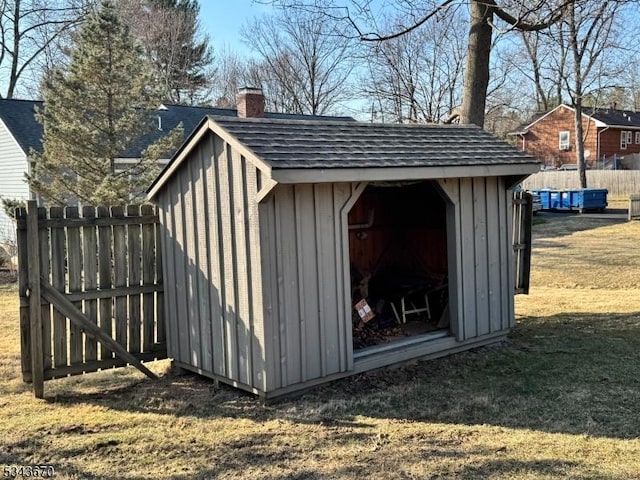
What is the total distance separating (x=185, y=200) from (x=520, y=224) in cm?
501

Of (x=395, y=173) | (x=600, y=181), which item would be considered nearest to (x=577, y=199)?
(x=600, y=181)

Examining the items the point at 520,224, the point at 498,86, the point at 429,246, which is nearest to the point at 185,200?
the point at 429,246

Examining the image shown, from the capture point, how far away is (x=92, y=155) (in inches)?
491

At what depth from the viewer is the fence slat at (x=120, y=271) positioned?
6.09 metres

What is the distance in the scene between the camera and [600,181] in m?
35.4

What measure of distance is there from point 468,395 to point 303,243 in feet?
6.46

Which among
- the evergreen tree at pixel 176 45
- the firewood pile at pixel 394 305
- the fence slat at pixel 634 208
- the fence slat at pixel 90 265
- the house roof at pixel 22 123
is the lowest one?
the firewood pile at pixel 394 305

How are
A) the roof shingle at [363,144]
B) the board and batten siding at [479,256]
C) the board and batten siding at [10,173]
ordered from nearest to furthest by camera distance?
the roof shingle at [363,144]
the board and batten siding at [479,256]
the board and batten siding at [10,173]

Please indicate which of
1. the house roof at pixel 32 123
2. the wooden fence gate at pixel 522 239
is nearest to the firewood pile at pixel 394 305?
the wooden fence gate at pixel 522 239

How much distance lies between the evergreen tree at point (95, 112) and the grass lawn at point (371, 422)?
18.5 feet

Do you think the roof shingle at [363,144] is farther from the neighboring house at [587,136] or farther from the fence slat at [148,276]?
the neighboring house at [587,136]

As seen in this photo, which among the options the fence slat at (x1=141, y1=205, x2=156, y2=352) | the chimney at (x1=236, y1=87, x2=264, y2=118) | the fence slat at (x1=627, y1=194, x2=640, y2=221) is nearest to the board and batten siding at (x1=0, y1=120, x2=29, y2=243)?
the chimney at (x1=236, y1=87, x2=264, y2=118)

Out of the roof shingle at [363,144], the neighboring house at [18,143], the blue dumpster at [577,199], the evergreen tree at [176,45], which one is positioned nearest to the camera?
the roof shingle at [363,144]

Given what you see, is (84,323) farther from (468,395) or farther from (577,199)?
(577,199)
